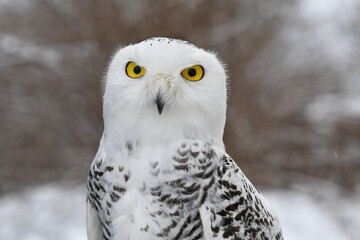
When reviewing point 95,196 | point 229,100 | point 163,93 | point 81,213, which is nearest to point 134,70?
point 163,93

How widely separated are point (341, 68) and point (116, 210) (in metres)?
5.87

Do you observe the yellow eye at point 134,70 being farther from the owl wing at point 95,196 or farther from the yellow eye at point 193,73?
the owl wing at point 95,196

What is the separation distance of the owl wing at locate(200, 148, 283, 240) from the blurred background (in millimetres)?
4165

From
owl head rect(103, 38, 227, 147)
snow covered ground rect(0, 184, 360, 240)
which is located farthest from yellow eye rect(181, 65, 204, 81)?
snow covered ground rect(0, 184, 360, 240)

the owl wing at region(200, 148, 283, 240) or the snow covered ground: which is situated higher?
the snow covered ground

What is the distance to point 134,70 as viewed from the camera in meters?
1.72

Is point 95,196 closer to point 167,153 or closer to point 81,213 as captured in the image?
point 167,153

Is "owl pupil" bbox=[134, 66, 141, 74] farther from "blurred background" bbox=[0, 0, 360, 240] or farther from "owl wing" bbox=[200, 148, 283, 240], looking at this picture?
"blurred background" bbox=[0, 0, 360, 240]

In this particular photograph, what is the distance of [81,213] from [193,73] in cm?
482

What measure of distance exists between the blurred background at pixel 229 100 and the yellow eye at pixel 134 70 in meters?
4.22

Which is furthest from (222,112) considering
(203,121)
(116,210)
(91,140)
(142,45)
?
(91,140)

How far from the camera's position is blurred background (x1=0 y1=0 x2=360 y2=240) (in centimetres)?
629

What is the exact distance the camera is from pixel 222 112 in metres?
1.83

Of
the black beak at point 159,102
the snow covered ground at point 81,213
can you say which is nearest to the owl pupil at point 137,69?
the black beak at point 159,102
